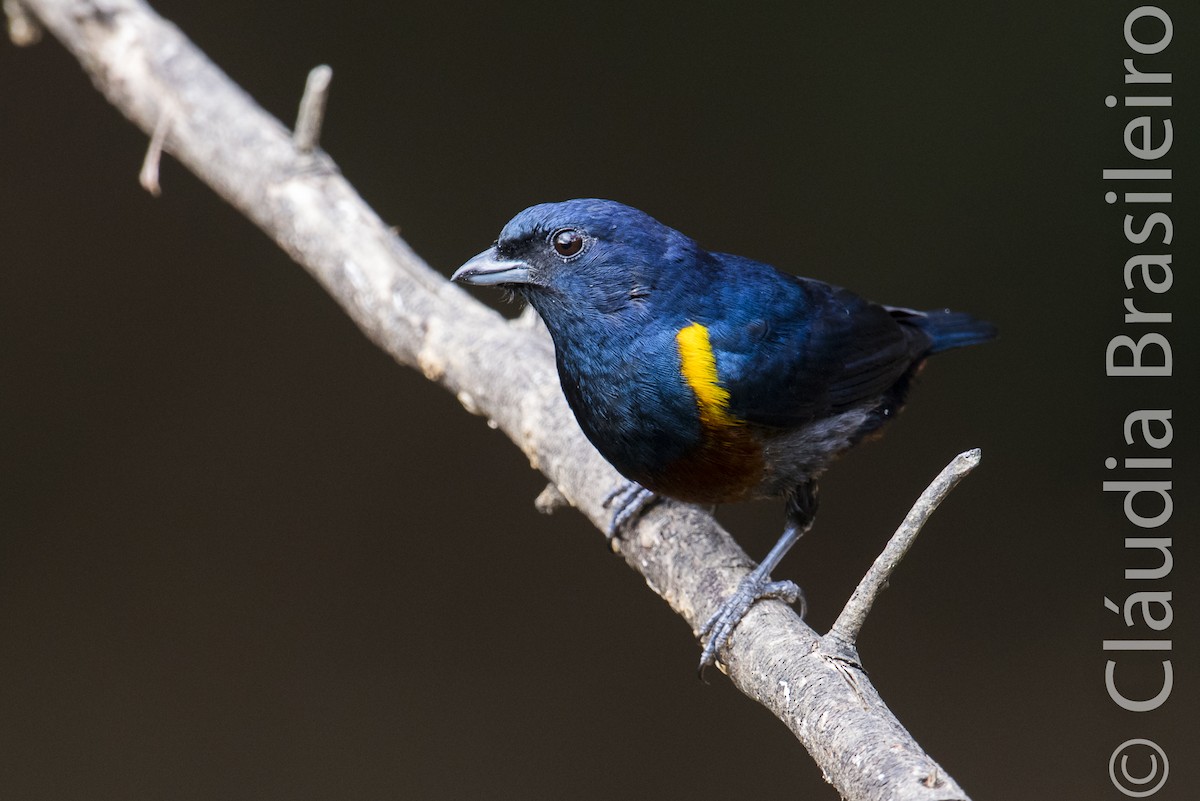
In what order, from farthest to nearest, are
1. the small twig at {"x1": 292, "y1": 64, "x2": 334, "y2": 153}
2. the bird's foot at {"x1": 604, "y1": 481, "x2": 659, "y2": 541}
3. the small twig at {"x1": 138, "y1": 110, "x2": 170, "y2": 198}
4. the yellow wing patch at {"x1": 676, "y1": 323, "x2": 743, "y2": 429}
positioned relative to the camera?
the small twig at {"x1": 138, "y1": 110, "x2": 170, "y2": 198} → the small twig at {"x1": 292, "y1": 64, "x2": 334, "y2": 153} → the bird's foot at {"x1": 604, "y1": 481, "x2": 659, "y2": 541} → the yellow wing patch at {"x1": 676, "y1": 323, "x2": 743, "y2": 429}

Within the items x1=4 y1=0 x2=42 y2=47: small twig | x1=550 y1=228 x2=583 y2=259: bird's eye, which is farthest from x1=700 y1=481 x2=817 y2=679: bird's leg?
x1=4 y1=0 x2=42 y2=47: small twig

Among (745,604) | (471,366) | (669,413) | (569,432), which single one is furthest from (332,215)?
(745,604)

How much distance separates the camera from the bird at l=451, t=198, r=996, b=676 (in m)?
2.53

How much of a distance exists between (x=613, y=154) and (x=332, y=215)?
5.67ft

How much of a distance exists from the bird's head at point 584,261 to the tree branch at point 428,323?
1.58ft

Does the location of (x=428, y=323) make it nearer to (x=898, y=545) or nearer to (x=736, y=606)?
(x=736, y=606)

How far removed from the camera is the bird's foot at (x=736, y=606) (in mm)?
2523

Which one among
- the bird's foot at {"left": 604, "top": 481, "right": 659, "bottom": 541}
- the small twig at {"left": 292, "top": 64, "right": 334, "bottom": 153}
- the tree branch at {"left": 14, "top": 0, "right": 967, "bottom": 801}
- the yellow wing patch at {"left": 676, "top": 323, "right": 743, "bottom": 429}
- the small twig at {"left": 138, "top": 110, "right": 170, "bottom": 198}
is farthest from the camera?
the small twig at {"left": 138, "top": 110, "right": 170, "bottom": 198}

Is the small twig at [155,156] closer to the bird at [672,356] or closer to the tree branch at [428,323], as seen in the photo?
the tree branch at [428,323]

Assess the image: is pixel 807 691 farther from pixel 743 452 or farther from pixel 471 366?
pixel 471 366

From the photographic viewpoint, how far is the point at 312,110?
323cm

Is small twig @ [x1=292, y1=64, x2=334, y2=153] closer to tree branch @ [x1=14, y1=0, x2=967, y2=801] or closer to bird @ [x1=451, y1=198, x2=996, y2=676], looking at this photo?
tree branch @ [x1=14, y1=0, x2=967, y2=801]

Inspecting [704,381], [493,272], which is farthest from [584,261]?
[704,381]

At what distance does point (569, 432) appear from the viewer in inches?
117
